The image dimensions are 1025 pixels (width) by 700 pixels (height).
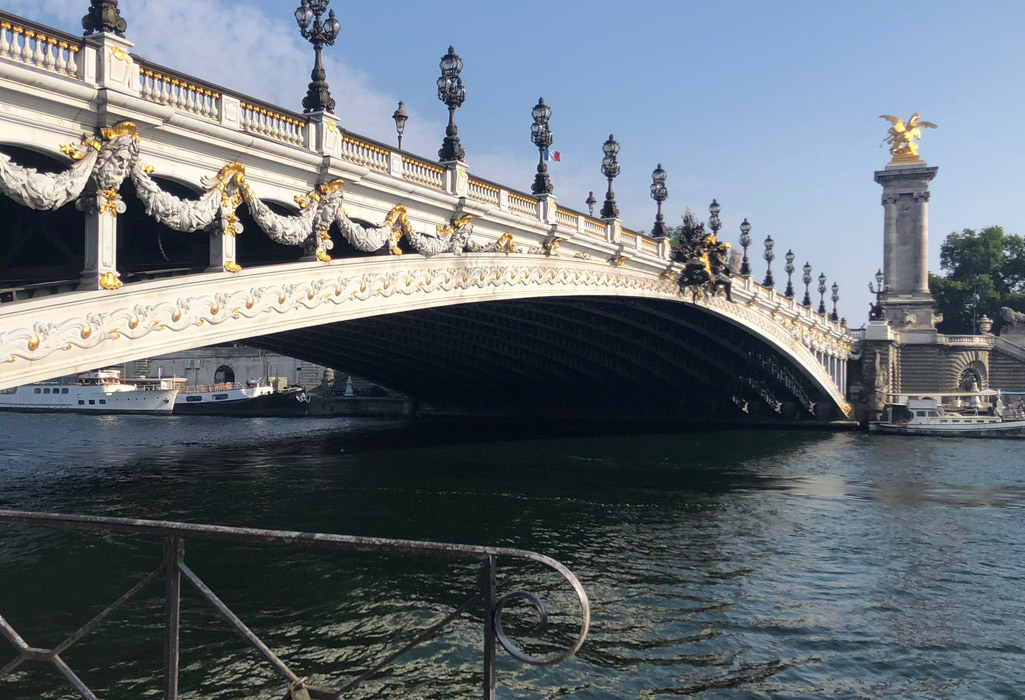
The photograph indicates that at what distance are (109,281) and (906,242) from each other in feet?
237

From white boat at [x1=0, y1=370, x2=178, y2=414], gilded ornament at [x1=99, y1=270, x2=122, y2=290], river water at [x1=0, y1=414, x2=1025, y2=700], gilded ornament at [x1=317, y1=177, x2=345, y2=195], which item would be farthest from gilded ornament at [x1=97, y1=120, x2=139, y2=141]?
white boat at [x1=0, y1=370, x2=178, y2=414]

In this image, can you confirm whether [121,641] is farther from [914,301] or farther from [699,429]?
[914,301]

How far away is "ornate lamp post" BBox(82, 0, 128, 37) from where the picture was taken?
46.7 feet

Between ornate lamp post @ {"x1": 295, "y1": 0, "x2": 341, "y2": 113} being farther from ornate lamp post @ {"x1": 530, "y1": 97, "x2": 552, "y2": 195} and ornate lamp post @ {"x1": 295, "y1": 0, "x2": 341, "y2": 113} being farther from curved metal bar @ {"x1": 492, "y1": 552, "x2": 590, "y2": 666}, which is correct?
curved metal bar @ {"x1": 492, "y1": 552, "x2": 590, "y2": 666}

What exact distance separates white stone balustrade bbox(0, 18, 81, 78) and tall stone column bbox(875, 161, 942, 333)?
231 ft

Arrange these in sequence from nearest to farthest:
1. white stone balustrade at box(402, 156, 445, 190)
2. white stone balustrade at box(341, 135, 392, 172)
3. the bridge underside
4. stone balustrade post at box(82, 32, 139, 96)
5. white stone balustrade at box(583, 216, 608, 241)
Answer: stone balustrade post at box(82, 32, 139, 96) < white stone balustrade at box(341, 135, 392, 172) < white stone balustrade at box(402, 156, 445, 190) < white stone balustrade at box(583, 216, 608, 241) < the bridge underside

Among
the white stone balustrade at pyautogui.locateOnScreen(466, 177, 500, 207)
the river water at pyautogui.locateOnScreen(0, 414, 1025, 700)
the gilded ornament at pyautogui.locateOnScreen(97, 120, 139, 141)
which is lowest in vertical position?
the river water at pyautogui.locateOnScreen(0, 414, 1025, 700)

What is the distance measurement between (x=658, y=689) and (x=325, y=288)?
11.8m

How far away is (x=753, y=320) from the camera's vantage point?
45.1 meters

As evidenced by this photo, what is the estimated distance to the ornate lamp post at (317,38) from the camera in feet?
61.8

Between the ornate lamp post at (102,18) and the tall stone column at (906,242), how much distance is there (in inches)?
2745

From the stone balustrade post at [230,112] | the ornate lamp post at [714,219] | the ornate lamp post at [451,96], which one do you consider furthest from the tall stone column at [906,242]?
the stone balustrade post at [230,112]

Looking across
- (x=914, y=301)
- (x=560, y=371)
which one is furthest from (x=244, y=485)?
(x=914, y=301)

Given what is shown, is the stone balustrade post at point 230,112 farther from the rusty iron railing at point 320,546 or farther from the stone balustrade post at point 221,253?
→ the rusty iron railing at point 320,546
